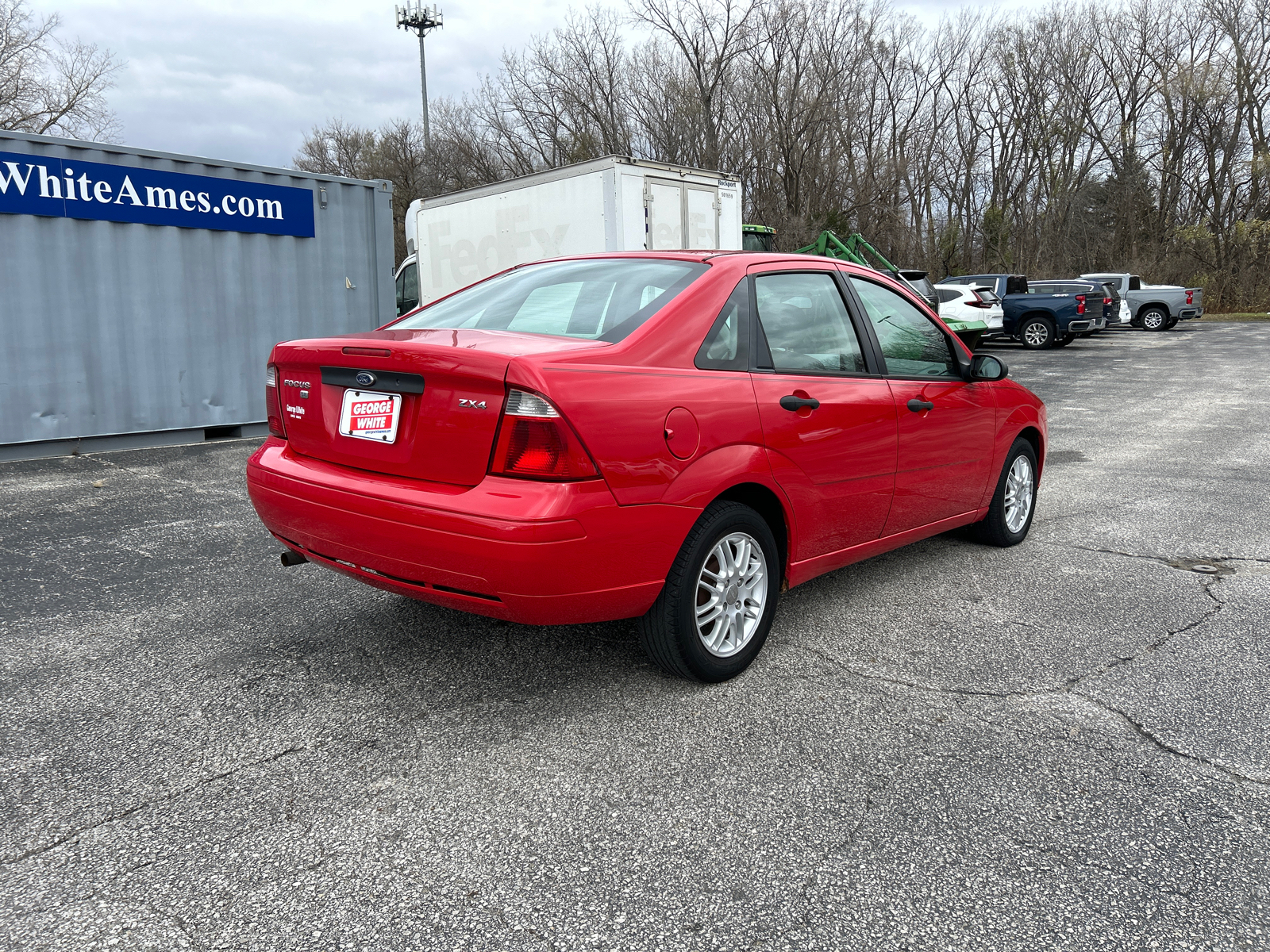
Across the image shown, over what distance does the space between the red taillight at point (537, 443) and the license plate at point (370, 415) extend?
44 cm

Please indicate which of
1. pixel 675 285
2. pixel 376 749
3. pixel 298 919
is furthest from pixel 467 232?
pixel 298 919

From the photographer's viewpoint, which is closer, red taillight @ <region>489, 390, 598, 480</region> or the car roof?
red taillight @ <region>489, 390, 598, 480</region>

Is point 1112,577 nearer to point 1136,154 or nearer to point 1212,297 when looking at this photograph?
point 1212,297

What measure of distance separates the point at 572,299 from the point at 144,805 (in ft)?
7.18

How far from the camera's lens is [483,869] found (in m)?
2.27

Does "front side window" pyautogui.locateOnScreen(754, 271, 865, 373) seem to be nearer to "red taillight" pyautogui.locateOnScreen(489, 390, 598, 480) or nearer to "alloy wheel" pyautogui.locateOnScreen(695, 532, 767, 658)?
"alloy wheel" pyautogui.locateOnScreen(695, 532, 767, 658)

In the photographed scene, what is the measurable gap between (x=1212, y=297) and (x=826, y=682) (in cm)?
4224

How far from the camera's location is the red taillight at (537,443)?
9.02 feet

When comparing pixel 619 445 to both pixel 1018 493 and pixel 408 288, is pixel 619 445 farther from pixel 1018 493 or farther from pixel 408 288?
pixel 408 288

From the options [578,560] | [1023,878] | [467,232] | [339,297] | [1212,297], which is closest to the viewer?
[1023,878]

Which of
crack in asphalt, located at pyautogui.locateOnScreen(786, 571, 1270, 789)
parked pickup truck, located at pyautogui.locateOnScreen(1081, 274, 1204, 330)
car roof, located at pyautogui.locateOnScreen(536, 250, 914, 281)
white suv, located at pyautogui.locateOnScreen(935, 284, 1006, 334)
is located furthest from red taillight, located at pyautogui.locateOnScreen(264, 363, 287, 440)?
parked pickup truck, located at pyautogui.locateOnScreen(1081, 274, 1204, 330)

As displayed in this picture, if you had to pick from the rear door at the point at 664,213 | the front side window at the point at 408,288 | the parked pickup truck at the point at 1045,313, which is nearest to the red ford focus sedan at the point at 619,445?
the rear door at the point at 664,213

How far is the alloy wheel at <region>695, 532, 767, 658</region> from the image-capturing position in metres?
3.28

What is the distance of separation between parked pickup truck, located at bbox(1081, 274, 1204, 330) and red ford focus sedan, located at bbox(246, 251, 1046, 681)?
2899 cm
